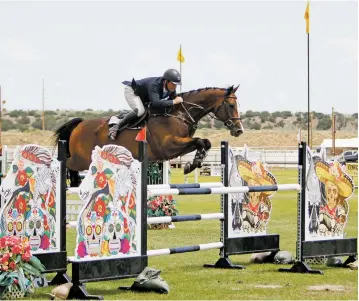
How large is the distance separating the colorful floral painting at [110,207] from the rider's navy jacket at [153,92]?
545 cm

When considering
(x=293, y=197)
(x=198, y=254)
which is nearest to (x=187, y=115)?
(x=198, y=254)

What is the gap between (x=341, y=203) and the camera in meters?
10.2

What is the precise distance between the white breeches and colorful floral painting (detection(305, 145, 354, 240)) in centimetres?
442

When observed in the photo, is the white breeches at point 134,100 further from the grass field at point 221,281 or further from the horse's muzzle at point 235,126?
the grass field at point 221,281

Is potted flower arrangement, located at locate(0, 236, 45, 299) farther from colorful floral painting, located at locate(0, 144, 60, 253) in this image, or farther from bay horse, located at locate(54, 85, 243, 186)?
bay horse, located at locate(54, 85, 243, 186)

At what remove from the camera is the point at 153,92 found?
13664 mm

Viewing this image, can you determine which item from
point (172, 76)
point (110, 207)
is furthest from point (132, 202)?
point (172, 76)

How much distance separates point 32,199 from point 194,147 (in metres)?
5.23

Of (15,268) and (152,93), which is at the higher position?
(152,93)

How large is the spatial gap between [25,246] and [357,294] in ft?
8.75

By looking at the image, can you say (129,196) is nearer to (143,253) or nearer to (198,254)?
(143,253)

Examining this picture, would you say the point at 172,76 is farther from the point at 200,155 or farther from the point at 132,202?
the point at 132,202

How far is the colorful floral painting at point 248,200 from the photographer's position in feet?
33.7

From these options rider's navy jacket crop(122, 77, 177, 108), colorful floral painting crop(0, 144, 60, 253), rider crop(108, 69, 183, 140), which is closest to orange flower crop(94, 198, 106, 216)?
colorful floral painting crop(0, 144, 60, 253)
